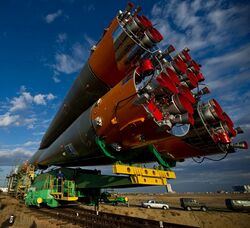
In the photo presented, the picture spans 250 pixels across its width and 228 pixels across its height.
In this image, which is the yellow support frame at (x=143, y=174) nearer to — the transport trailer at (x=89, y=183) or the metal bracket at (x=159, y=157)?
the transport trailer at (x=89, y=183)

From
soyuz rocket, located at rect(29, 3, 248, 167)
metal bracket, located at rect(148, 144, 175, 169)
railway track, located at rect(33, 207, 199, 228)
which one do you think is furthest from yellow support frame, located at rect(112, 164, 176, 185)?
railway track, located at rect(33, 207, 199, 228)

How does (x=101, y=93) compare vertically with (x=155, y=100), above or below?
above

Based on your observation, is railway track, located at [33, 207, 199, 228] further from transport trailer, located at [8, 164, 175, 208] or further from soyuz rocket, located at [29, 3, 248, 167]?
soyuz rocket, located at [29, 3, 248, 167]

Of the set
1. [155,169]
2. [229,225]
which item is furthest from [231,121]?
[229,225]

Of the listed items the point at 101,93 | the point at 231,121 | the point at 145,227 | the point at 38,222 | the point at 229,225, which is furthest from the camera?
the point at 229,225

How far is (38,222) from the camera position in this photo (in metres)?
9.43

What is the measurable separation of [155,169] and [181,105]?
3.18 meters

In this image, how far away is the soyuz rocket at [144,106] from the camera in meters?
6.41

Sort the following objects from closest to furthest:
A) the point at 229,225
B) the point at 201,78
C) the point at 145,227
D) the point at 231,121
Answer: the point at 145,227, the point at 231,121, the point at 201,78, the point at 229,225

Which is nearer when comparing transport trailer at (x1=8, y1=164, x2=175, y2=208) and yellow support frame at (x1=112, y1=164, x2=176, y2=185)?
yellow support frame at (x1=112, y1=164, x2=176, y2=185)

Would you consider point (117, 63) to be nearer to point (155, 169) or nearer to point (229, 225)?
point (155, 169)

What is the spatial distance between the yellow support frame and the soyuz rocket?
0.80 metres

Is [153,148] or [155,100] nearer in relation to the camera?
[155,100]

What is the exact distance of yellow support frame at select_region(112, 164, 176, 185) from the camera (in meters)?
7.29
